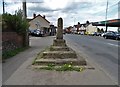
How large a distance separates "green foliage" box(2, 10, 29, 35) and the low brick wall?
0.55 metres

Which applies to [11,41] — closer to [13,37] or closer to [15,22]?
[13,37]

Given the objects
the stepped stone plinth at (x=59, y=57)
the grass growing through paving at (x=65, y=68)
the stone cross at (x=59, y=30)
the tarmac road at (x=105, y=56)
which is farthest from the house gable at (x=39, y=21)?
the grass growing through paving at (x=65, y=68)

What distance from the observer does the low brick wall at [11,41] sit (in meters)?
16.0

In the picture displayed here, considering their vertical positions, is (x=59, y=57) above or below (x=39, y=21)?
below

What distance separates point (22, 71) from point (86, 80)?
295 centimetres

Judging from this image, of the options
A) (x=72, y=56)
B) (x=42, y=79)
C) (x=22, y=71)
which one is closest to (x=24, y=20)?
(x=72, y=56)

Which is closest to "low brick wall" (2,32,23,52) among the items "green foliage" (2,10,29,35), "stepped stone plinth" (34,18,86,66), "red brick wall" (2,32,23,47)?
"red brick wall" (2,32,23,47)

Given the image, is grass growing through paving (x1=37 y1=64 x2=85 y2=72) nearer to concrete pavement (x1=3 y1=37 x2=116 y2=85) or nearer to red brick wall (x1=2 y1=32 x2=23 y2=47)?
concrete pavement (x1=3 y1=37 x2=116 y2=85)

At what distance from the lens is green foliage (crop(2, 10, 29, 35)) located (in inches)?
736

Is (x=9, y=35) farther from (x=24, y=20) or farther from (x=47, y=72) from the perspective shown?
(x=47, y=72)

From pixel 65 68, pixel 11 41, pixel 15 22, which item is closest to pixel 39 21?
pixel 15 22

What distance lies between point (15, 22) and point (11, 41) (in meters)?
1.88

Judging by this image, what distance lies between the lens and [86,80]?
824 centimetres

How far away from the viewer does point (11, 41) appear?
18.4 meters
